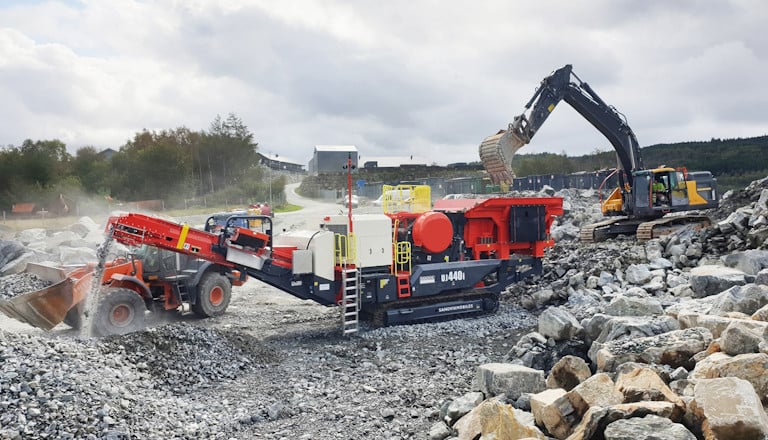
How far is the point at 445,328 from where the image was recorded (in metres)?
11.2

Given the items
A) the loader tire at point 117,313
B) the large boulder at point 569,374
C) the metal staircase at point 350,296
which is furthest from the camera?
the metal staircase at point 350,296

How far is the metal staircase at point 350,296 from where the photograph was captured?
10.6m

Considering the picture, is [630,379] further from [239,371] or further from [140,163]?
[140,163]

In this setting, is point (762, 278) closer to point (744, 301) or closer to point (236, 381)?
point (744, 301)

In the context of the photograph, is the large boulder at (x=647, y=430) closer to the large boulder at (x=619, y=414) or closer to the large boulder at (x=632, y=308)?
the large boulder at (x=619, y=414)

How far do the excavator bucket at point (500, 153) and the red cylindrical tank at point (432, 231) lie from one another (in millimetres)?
3214

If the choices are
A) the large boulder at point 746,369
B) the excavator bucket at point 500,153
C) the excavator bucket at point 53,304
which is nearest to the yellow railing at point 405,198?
the excavator bucket at point 500,153

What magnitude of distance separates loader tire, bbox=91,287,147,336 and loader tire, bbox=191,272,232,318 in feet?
4.94

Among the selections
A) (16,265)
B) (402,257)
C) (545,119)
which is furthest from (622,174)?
(16,265)

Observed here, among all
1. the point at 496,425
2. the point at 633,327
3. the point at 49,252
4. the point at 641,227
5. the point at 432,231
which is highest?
the point at 432,231

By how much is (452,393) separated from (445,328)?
12.3ft

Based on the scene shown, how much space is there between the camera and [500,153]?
14.2m

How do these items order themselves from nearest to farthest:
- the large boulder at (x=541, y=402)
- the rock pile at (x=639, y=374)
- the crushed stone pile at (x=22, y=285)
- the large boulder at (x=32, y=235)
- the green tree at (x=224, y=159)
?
1. the rock pile at (x=639, y=374)
2. the large boulder at (x=541, y=402)
3. the crushed stone pile at (x=22, y=285)
4. the large boulder at (x=32, y=235)
5. the green tree at (x=224, y=159)

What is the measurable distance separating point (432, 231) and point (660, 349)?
5791mm
